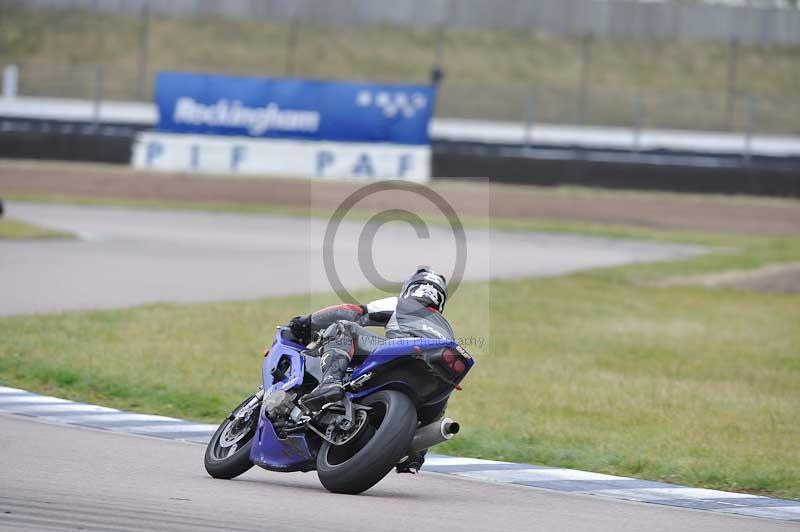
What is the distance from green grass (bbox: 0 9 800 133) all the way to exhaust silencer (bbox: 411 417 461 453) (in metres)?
47.7

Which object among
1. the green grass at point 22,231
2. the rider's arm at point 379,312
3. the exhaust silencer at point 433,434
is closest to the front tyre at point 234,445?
the rider's arm at point 379,312

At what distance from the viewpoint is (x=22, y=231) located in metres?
22.7

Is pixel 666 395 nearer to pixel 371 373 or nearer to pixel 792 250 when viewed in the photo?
pixel 371 373

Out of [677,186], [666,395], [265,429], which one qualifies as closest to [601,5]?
[677,186]

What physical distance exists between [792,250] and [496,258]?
7401mm

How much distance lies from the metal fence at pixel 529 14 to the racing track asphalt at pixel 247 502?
171 ft

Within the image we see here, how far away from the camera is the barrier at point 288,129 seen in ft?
113

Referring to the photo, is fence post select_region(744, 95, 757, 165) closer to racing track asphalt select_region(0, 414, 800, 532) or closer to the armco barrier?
the armco barrier

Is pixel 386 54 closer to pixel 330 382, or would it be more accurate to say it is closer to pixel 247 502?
pixel 330 382

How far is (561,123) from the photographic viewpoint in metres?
40.5

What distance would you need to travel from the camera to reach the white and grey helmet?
7.26m

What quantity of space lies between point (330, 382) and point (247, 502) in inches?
30.0

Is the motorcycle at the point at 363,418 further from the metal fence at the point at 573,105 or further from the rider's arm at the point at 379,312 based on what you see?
the metal fence at the point at 573,105

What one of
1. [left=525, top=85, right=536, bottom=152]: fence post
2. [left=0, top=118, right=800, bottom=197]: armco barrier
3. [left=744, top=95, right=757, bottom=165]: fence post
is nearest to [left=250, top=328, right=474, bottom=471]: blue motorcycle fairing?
[left=0, top=118, right=800, bottom=197]: armco barrier
